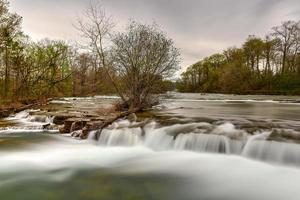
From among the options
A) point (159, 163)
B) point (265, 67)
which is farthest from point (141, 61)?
point (265, 67)

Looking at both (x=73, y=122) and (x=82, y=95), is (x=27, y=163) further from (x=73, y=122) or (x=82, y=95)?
(x=82, y=95)

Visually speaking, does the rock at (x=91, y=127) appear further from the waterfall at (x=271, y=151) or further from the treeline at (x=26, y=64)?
the treeline at (x=26, y=64)

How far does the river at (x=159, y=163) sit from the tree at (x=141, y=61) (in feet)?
22.3

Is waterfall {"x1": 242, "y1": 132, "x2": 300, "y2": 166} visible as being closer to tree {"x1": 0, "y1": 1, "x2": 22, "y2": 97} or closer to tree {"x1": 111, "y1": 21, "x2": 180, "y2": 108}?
tree {"x1": 111, "y1": 21, "x2": 180, "y2": 108}

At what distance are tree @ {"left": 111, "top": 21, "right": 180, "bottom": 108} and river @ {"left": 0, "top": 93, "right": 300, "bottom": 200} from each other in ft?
22.3

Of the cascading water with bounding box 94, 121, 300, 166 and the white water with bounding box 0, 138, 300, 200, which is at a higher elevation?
the cascading water with bounding box 94, 121, 300, 166

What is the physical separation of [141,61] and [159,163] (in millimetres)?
11381

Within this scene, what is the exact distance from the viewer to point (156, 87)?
2039cm

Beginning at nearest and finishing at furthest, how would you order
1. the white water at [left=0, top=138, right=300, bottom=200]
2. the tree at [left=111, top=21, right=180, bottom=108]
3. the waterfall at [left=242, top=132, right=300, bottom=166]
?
1. the white water at [left=0, top=138, right=300, bottom=200]
2. the waterfall at [left=242, top=132, right=300, bottom=166]
3. the tree at [left=111, top=21, right=180, bottom=108]

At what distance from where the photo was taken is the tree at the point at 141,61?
64.4 ft

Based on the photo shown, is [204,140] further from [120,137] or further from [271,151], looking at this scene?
[120,137]

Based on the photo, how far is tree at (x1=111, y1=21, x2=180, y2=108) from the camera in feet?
64.4

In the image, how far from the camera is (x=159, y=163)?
955 cm

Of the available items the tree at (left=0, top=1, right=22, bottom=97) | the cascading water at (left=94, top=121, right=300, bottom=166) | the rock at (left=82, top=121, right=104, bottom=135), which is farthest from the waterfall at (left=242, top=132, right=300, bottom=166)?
the tree at (left=0, top=1, right=22, bottom=97)
